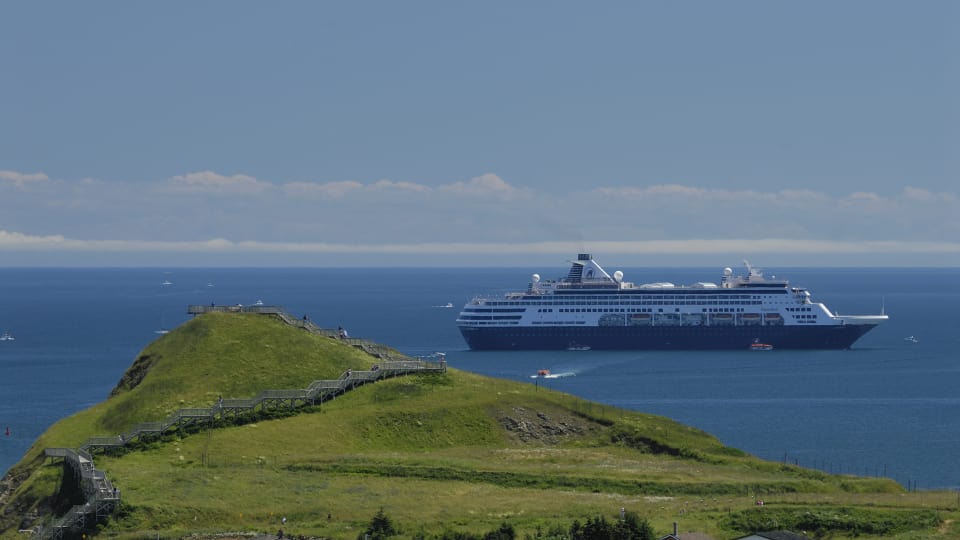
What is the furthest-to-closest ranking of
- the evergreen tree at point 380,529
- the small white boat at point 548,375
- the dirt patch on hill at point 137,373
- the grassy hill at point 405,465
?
1. the small white boat at point 548,375
2. the dirt patch on hill at point 137,373
3. the grassy hill at point 405,465
4. the evergreen tree at point 380,529

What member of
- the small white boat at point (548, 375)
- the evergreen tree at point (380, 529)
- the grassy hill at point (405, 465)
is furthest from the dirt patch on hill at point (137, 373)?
the small white boat at point (548, 375)

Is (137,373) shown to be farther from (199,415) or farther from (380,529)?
(380,529)

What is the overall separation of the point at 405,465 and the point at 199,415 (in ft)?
53.2

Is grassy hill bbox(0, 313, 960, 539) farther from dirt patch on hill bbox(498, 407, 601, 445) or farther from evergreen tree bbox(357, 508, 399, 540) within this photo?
evergreen tree bbox(357, 508, 399, 540)

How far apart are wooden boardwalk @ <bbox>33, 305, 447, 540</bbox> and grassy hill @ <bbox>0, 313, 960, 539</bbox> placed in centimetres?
120

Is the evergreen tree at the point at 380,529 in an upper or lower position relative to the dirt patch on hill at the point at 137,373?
lower

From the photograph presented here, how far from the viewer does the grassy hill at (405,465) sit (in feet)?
229

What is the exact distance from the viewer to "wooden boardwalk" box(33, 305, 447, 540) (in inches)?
2813

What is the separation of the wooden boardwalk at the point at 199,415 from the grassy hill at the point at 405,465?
120 centimetres

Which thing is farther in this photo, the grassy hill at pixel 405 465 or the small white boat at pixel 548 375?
the small white boat at pixel 548 375

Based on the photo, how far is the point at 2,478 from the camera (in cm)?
9356

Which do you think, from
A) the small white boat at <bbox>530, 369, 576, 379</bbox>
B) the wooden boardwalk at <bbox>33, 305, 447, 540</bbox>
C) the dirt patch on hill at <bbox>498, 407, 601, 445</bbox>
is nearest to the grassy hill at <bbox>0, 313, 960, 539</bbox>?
the dirt patch on hill at <bbox>498, 407, 601, 445</bbox>

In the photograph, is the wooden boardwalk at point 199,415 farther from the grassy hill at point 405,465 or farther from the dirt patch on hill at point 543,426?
the dirt patch on hill at point 543,426

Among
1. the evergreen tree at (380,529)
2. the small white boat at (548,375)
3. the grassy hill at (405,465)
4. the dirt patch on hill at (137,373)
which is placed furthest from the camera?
the small white boat at (548,375)
